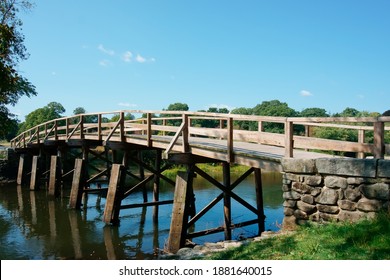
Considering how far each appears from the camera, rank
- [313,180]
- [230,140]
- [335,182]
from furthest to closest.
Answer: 1. [230,140]
2. [313,180]
3. [335,182]

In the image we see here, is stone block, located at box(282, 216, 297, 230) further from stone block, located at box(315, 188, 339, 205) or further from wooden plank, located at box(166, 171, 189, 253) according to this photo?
wooden plank, located at box(166, 171, 189, 253)

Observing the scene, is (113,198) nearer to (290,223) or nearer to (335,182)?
(290,223)

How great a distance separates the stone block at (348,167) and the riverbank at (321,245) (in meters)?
0.65

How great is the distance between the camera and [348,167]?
5.63 metres

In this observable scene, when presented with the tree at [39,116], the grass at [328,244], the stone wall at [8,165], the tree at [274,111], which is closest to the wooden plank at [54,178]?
the stone wall at [8,165]

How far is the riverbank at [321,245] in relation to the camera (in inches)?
179

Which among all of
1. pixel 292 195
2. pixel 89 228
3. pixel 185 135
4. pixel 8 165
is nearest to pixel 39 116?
pixel 8 165

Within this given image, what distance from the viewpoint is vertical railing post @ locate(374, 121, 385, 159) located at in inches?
212

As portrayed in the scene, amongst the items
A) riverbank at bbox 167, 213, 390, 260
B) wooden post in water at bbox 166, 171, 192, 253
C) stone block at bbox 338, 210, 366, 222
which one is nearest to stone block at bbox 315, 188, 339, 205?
stone block at bbox 338, 210, 366, 222

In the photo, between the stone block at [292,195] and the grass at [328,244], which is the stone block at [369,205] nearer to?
the grass at [328,244]

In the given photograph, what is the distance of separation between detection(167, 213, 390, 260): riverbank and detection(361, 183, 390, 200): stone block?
0.27m

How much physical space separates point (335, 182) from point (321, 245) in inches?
50.5

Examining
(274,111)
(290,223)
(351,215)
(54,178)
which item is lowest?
(54,178)
